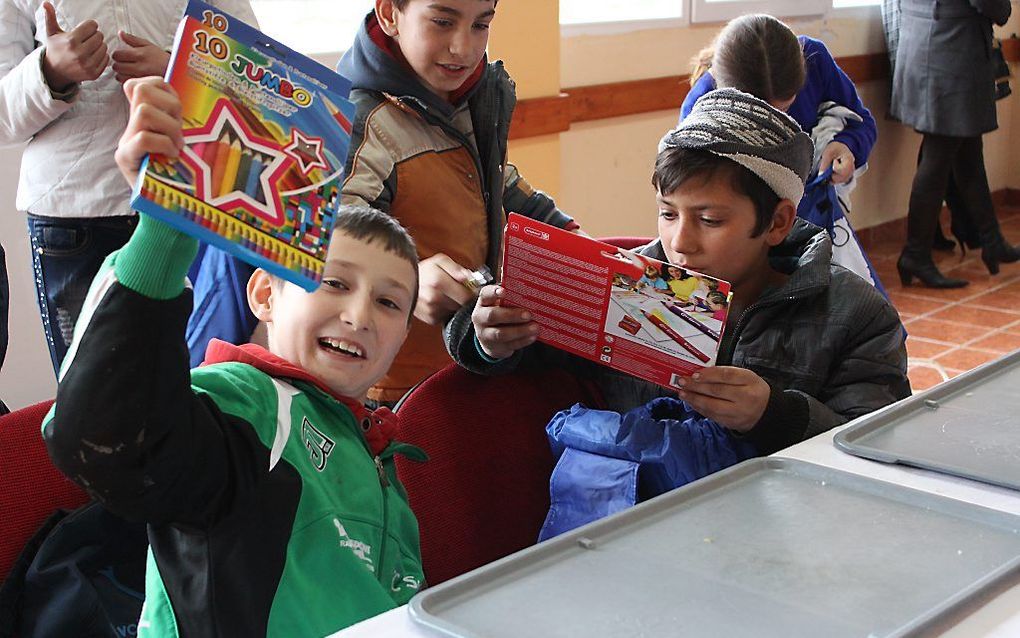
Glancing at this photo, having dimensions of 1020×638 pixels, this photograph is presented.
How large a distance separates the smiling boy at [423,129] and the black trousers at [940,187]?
415cm

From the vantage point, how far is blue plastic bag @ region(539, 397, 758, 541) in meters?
1.66

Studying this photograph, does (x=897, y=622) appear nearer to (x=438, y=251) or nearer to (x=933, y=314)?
(x=438, y=251)

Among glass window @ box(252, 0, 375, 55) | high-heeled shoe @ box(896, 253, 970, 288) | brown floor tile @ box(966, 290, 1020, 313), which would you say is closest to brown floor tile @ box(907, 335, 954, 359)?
brown floor tile @ box(966, 290, 1020, 313)

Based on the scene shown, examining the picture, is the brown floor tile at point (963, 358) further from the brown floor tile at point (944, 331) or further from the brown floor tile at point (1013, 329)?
the brown floor tile at point (1013, 329)

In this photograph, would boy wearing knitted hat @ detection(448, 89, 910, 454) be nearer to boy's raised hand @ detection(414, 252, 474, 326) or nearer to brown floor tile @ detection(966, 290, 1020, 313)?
boy's raised hand @ detection(414, 252, 474, 326)

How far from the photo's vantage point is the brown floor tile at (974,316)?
16.8ft

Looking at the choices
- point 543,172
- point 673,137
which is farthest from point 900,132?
point 673,137

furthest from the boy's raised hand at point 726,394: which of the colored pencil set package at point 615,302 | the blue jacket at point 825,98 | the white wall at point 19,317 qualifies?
the white wall at point 19,317

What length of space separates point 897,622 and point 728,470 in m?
0.36

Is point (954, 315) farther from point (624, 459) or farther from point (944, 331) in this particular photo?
point (624, 459)

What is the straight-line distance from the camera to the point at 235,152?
1.05m

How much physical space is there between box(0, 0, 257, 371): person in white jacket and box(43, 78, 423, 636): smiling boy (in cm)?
103

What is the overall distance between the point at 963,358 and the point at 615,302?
11.2 ft

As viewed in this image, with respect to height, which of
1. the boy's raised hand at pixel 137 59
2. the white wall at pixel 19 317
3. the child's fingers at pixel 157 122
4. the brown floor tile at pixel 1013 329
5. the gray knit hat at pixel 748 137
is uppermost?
the boy's raised hand at pixel 137 59
